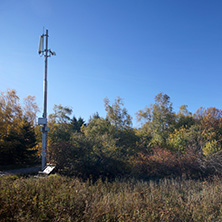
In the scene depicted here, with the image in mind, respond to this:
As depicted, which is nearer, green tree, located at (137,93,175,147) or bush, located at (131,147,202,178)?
bush, located at (131,147,202,178)

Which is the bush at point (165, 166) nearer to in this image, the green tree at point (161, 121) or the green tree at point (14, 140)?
the green tree at point (161, 121)

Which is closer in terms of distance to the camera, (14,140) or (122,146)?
(122,146)

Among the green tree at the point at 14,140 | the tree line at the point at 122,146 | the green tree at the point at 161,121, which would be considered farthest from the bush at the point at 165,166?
the green tree at the point at 14,140

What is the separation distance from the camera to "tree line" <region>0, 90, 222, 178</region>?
25.7 feet

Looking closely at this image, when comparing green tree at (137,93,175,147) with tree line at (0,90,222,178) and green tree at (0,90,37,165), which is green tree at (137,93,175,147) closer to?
tree line at (0,90,222,178)

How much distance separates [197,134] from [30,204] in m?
11.4

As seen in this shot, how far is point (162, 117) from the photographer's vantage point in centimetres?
1642

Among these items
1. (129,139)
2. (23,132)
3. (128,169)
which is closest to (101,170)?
(128,169)

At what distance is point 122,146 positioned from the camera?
41.1 feet

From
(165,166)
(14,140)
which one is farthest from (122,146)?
(14,140)

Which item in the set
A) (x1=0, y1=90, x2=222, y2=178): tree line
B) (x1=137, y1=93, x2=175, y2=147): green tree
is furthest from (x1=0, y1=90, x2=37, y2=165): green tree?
(x1=137, y1=93, x2=175, y2=147): green tree

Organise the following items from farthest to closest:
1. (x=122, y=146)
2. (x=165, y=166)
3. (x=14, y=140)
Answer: (x=14, y=140), (x=122, y=146), (x=165, y=166)

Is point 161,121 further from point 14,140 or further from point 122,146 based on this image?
point 14,140

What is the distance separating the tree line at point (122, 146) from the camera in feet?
25.7
